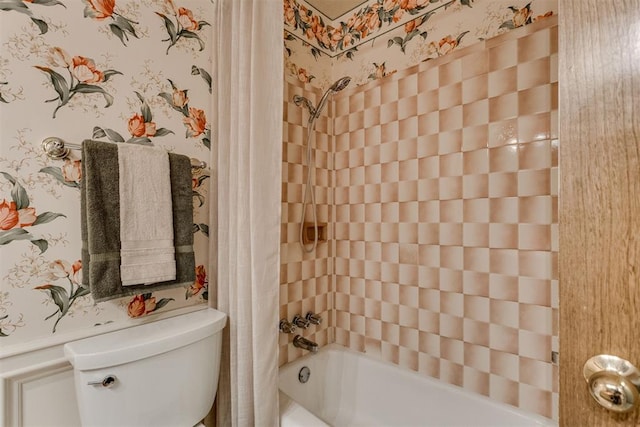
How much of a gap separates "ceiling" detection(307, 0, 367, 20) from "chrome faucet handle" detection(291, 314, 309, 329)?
1.72 m

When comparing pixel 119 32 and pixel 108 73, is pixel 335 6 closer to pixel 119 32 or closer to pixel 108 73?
pixel 119 32

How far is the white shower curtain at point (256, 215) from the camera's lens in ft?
3.48

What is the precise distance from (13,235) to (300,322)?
1174mm

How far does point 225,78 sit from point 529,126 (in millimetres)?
1217

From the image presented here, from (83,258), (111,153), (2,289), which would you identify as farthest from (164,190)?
(2,289)

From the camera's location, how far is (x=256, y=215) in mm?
1059

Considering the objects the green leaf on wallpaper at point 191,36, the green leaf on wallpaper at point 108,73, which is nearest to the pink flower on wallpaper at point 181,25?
the green leaf on wallpaper at point 191,36

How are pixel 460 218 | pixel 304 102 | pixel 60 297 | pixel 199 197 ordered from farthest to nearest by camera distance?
pixel 304 102, pixel 460 218, pixel 199 197, pixel 60 297

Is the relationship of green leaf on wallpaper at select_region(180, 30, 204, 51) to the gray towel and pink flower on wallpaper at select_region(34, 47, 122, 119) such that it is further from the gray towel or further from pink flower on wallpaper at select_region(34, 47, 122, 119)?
A: the gray towel

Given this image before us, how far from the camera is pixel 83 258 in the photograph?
3.10 feet

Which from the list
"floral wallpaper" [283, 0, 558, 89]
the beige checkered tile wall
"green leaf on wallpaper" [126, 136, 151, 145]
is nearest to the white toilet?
the beige checkered tile wall

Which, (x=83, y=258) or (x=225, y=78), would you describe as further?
(x=225, y=78)

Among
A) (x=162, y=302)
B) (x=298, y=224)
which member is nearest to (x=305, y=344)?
(x=298, y=224)

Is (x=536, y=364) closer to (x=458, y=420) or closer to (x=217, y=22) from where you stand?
(x=458, y=420)
